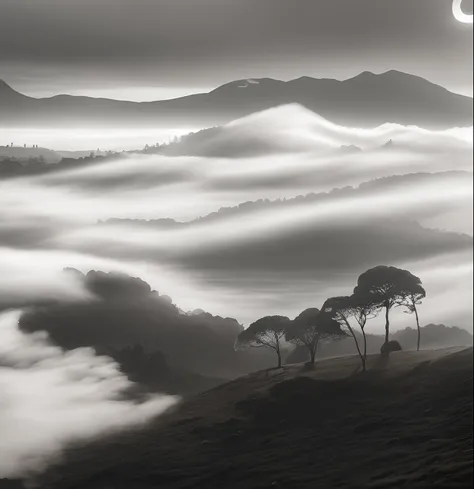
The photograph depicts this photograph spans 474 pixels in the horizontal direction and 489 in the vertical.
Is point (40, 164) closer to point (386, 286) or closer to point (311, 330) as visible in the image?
point (311, 330)

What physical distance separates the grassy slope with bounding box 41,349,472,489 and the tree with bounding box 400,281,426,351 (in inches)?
8.5

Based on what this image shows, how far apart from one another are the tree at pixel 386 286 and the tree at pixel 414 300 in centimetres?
1

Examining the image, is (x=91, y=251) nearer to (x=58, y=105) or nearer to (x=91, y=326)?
(x=91, y=326)

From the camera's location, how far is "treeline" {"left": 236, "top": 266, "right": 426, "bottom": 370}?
4.75m

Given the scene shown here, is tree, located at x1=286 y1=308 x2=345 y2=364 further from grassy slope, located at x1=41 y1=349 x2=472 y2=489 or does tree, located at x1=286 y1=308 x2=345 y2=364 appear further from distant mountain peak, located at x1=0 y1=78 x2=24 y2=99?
distant mountain peak, located at x1=0 y1=78 x2=24 y2=99

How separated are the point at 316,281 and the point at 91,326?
1.47m

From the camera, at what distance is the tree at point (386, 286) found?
4.90 meters

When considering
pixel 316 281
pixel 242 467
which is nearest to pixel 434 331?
pixel 316 281

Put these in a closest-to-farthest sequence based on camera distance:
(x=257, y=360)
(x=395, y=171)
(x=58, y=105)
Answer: (x=58, y=105), (x=257, y=360), (x=395, y=171)

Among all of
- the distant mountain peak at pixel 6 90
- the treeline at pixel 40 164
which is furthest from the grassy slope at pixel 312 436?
the distant mountain peak at pixel 6 90

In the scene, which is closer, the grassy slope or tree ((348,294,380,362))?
the grassy slope

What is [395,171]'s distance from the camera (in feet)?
16.7

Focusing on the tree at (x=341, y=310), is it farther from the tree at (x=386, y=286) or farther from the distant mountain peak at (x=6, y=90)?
the distant mountain peak at (x=6, y=90)

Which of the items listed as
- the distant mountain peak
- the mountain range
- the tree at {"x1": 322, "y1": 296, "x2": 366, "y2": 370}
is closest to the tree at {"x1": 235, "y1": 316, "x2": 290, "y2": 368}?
the tree at {"x1": 322, "y1": 296, "x2": 366, "y2": 370}
